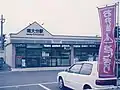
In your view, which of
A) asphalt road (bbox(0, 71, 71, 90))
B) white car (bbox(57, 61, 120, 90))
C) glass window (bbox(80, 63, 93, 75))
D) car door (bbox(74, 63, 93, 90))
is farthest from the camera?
asphalt road (bbox(0, 71, 71, 90))

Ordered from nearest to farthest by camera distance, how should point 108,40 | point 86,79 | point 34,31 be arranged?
1. point 108,40
2. point 86,79
3. point 34,31

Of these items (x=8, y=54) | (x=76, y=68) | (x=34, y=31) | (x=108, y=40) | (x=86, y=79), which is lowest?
(x=86, y=79)

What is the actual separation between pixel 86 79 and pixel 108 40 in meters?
2.10

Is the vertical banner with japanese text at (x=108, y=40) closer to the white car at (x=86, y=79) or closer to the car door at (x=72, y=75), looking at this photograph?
the white car at (x=86, y=79)

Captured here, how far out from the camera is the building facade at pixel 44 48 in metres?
28.7

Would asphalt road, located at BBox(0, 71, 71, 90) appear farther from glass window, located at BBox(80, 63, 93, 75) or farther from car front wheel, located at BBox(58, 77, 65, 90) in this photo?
glass window, located at BBox(80, 63, 93, 75)

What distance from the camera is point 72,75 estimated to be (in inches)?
452

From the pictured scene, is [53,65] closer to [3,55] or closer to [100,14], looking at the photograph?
[3,55]

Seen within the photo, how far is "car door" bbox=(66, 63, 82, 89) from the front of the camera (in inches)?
440

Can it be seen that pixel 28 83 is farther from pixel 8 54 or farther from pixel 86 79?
pixel 8 54

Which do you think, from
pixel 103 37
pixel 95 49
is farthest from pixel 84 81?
pixel 95 49

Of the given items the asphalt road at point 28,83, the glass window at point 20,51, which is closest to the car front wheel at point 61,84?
the asphalt road at point 28,83

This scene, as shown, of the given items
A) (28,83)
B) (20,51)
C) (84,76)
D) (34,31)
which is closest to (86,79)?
(84,76)

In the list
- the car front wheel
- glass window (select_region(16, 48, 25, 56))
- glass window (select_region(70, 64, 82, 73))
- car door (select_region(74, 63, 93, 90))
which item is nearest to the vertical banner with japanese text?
car door (select_region(74, 63, 93, 90))
